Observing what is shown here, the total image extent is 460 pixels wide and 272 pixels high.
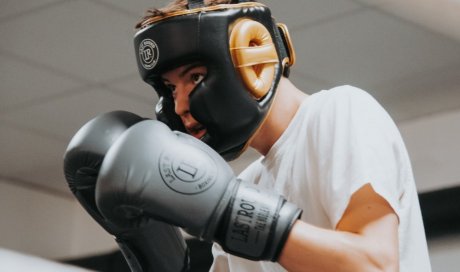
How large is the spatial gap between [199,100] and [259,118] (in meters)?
0.12

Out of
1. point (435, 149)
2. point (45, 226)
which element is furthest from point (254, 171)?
point (45, 226)

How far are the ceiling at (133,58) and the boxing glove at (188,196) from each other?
2.03 m

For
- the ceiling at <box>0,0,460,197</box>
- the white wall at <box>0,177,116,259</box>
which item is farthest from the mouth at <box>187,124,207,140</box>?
the white wall at <box>0,177,116,259</box>

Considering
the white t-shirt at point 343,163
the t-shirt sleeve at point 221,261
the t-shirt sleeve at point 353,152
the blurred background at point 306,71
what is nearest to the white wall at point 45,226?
the blurred background at point 306,71

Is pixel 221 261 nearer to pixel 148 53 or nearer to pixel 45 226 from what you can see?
pixel 148 53

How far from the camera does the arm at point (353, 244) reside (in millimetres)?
1739

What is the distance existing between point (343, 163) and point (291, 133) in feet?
0.75

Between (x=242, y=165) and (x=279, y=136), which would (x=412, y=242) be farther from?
(x=242, y=165)

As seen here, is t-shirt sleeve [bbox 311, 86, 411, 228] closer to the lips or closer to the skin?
the skin

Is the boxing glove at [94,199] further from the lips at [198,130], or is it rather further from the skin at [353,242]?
the skin at [353,242]

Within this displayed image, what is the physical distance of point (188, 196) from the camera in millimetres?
1736

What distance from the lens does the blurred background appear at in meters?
3.86

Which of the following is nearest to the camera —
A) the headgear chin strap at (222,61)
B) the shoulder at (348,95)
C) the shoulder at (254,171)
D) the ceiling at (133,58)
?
the shoulder at (348,95)

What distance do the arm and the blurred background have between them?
1820 millimetres
